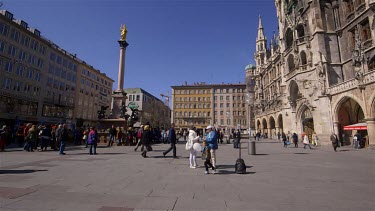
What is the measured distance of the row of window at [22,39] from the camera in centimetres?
3453

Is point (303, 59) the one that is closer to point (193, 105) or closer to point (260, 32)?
point (260, 32)

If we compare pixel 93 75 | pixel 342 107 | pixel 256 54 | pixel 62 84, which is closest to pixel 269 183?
pixel 342 107

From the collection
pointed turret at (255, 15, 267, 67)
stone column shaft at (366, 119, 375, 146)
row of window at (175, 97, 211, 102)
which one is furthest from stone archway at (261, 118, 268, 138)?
stone column shaft at (366, 119, 375, 146)

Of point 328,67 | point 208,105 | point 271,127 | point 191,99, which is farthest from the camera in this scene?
point 191,99

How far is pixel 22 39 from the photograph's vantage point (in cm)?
3831

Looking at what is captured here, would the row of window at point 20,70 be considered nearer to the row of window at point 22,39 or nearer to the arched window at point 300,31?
the row of window at point 22,39

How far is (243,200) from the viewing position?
14.8 feet

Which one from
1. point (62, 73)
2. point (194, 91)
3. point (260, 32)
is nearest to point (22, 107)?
point (62, 73)

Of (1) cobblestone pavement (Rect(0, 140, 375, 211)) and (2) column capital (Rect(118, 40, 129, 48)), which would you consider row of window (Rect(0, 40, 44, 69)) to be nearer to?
(2) column capital (Rect(118, 40, 129, 48))

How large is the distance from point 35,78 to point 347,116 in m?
55.4

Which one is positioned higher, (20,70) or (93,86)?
(93,86)

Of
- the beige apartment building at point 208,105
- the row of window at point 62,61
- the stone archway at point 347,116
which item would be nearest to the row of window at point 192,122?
the beige apartment building at point 208,105

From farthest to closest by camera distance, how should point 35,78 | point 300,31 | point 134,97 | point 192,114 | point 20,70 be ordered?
point 192,114 < point 134,97 < point 35,78 < point 20,70 < point 300,31

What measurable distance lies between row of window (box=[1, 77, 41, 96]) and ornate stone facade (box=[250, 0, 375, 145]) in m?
49.6
